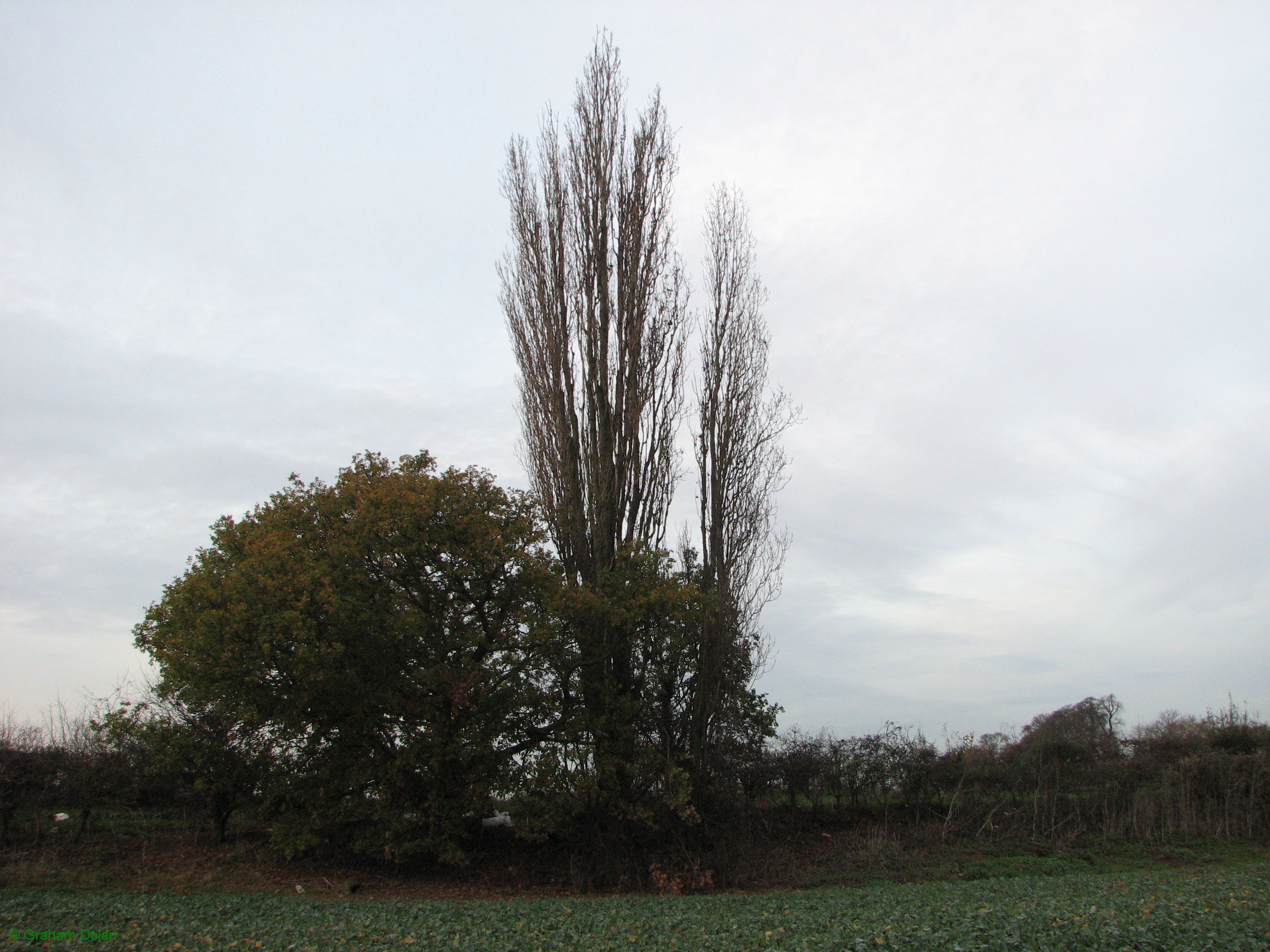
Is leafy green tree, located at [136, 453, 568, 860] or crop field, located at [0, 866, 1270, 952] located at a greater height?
leafy green tree, located at [136, 453, 568, 860]

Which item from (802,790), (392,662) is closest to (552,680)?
(392,662)

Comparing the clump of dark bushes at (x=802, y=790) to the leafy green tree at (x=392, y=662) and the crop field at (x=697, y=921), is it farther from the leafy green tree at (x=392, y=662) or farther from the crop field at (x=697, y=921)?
the crop field at (x=697, y=921)

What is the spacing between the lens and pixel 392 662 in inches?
474

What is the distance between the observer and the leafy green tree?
1152 cm

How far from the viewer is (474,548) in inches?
480

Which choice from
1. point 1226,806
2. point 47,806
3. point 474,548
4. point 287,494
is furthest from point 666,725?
point 1226,806

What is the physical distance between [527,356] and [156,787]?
10.3 m

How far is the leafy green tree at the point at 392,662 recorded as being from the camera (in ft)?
37.8

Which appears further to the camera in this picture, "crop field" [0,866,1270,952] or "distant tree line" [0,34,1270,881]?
"distant tree line" [0,34,1270,881]

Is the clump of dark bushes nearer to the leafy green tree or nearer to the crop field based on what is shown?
the leafy green tree

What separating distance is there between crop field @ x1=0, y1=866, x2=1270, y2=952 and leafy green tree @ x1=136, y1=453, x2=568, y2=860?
5.71 feet

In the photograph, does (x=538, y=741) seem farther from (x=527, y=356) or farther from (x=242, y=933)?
(x=527, y=356)

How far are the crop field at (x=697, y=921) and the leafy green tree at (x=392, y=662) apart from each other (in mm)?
1742

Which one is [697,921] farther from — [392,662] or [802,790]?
[802,790]
